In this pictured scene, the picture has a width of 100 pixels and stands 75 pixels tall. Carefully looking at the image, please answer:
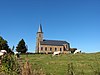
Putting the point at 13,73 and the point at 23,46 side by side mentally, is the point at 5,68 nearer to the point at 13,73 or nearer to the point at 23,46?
the point at 13,73

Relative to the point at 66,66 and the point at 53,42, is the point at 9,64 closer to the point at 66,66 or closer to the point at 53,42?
the point at 66,66

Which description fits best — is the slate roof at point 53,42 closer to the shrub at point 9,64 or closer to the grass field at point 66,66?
the grass field at point 66,66

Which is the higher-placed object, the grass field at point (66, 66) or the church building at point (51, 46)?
the church building at point (51, 46)

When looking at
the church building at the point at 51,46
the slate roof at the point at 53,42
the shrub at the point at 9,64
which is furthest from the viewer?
the slate roof at the point at 53,42

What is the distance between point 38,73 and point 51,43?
584 feet

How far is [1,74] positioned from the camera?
1003cm

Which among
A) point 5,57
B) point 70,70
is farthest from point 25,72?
point 5,57

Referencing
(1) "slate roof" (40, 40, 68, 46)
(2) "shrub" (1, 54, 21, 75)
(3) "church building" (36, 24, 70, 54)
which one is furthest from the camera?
(1) "slate roof" (40, 40, 68, 46)

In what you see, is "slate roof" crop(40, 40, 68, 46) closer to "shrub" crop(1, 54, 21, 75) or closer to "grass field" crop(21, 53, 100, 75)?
"grass field" crop(21, 53, 100, 75)

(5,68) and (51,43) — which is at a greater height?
(51,43)

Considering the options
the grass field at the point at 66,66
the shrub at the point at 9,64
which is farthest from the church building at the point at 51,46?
the shrub at the point at 9,64

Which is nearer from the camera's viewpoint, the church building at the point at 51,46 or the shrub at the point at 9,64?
the shrub at the point at 9,64

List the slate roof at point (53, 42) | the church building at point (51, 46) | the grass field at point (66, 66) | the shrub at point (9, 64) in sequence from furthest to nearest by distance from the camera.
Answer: the slate roof at point (53, 42) → the church building at point (51, 46) → the shrub at point (9, 64) → the grass field at point (66, 66)

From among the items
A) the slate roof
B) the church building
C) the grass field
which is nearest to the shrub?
the grass field
